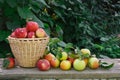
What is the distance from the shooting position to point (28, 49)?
2.08m

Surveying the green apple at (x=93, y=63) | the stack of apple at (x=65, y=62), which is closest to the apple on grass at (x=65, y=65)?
the stack of apple at (x=65, y=62)

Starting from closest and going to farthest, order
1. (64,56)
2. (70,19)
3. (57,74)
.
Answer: (57,74) → (64,56) → (70,19)

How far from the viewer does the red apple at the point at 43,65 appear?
6.84 ft

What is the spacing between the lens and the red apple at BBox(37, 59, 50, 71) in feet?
6.84

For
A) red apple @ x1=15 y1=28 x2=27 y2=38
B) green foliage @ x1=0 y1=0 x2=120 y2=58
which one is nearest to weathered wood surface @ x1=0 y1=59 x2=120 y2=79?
red apple @ x1=15 y1=28 x2=27 y2=38

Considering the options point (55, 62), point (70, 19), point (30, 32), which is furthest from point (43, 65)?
point (70, 19)

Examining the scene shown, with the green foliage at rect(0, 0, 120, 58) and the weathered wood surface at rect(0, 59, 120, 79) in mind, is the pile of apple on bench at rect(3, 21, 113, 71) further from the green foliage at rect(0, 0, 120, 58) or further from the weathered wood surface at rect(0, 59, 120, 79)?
the green foliage at rect(0, 0, 120, 58)

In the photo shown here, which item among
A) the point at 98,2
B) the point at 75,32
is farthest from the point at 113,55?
the point at 98,2

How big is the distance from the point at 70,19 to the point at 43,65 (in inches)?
77.8

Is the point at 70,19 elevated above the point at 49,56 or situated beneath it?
elevated above

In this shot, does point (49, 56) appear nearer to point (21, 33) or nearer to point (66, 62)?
point (66, 62)

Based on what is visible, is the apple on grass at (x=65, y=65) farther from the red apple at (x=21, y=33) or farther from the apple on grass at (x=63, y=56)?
the red apple at (x=21, y=33)

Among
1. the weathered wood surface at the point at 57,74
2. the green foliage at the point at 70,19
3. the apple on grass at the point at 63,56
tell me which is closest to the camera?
the weathered wood surface at the point at 57,74

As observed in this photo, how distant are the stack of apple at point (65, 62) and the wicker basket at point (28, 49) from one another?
0.16 ft
